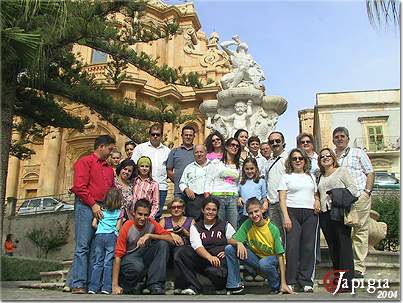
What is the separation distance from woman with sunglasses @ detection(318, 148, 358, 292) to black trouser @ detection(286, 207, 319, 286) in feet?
0.51

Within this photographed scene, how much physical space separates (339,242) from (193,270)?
1.56 meters

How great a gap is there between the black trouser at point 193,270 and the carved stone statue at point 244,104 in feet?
16.6

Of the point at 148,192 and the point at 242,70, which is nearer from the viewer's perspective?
the point at 148,192

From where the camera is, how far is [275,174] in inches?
234

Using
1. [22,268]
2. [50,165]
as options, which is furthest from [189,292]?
[50,165]

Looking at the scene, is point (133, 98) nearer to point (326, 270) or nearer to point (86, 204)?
point (86, 204)

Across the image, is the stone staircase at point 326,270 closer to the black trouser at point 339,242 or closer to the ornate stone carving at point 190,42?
the black trouser at point 339,242

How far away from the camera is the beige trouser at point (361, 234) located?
5.60 meters

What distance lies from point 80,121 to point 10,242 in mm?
6344

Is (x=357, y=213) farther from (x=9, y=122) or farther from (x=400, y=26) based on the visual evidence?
(x=9, y=122)

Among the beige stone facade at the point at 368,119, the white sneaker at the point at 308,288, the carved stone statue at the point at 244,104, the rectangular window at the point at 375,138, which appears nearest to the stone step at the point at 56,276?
the white sneaker at the point at 308,288

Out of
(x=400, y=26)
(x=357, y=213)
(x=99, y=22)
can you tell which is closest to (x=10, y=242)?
(x=99, y=22)

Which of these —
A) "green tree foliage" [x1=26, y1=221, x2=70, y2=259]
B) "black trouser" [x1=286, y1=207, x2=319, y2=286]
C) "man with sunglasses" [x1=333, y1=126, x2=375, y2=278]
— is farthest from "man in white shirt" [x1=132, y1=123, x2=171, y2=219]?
"green tree foliage" [x1=26, y1=221, x2=70, y2=259]

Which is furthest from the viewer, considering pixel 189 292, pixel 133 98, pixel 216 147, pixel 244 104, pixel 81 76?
pixel 133 98
